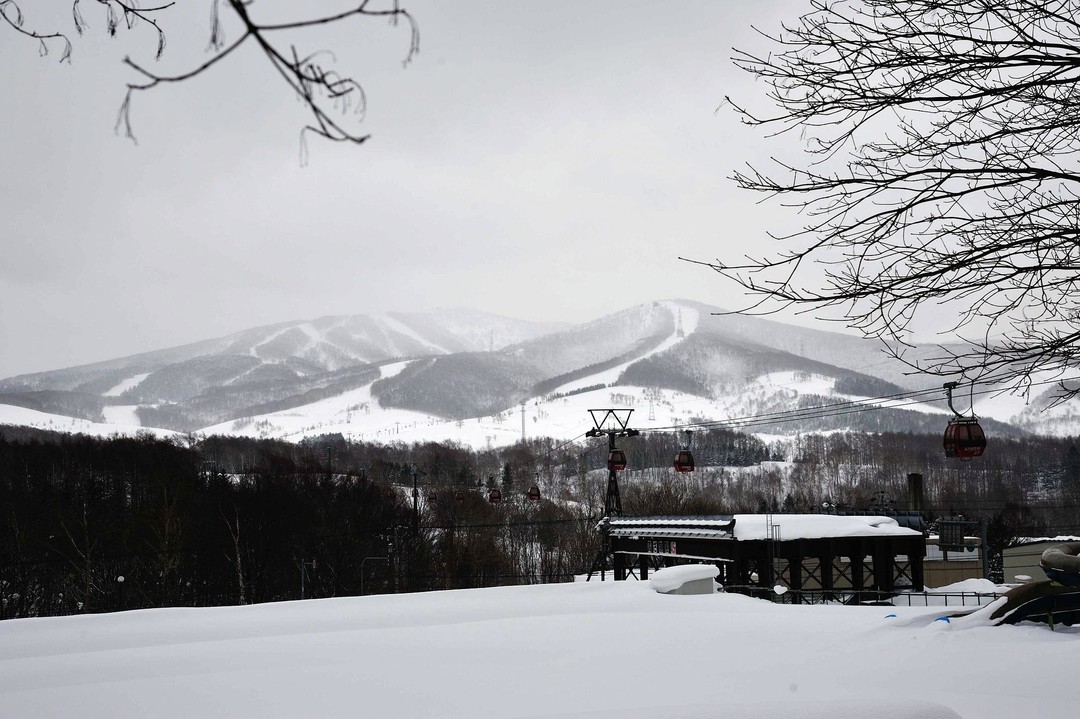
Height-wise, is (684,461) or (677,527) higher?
(684,461)

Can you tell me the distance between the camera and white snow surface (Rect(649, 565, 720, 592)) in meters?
12.9

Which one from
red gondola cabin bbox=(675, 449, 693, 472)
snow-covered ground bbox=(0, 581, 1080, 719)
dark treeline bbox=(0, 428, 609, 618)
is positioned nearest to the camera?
snow-covered ground bbox=(0, 581, 1080, 719)

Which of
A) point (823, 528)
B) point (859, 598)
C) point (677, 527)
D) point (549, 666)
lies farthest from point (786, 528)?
point (549, 666)

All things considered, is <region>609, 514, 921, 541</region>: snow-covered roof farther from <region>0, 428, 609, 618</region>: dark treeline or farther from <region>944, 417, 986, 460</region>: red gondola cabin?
<region>0, 428, 609, 618</region>: dark treeline

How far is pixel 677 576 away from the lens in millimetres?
13172

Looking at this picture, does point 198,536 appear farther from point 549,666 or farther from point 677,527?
point 549,666

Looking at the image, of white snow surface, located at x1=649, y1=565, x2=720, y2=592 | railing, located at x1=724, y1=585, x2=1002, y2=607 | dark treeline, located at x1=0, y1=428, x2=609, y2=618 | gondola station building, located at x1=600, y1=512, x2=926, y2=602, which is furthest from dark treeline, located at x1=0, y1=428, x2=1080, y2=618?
white snow surface, located at x1=649, y1=565, x2=720, y2=592

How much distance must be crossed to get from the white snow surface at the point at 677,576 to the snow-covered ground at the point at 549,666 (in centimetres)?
248

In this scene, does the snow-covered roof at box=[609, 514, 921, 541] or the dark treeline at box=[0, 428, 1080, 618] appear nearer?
the snow-covered roof at box=[609, 514, 921, 541]

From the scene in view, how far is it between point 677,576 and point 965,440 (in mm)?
4663

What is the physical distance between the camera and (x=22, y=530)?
4228cm

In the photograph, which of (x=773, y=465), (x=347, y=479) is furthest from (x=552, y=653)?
(x=773, y=465)

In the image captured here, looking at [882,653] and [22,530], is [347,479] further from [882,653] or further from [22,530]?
[882,653]

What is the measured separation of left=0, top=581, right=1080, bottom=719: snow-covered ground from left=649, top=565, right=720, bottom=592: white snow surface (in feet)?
8.15
